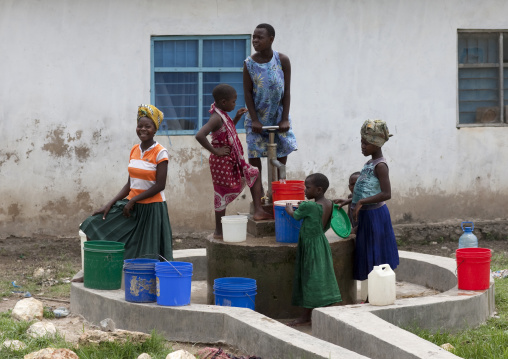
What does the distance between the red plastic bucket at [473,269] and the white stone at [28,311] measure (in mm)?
3391

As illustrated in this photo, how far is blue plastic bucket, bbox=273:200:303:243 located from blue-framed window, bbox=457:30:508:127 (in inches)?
250

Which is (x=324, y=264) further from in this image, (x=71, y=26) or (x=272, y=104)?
(x=71, y=26)

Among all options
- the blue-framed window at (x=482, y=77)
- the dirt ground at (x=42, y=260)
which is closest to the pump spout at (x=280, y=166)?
the dirt ground at (x=42, y=260)

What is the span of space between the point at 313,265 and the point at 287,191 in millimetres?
880

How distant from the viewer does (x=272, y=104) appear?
7.84m

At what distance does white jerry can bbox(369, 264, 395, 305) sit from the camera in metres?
6.45

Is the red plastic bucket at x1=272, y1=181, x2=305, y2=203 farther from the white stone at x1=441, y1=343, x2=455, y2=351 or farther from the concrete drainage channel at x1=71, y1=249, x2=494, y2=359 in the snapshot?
Answer: the white stone at x1=441, y1=343, x2=455, y2=351

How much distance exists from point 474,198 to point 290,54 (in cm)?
340

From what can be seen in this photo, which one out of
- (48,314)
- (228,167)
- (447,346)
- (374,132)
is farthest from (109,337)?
(374,132)

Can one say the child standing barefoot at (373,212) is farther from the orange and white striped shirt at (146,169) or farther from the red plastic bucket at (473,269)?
the orange and white striped shirt at (146,169)

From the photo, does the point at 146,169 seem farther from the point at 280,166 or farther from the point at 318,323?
the point at 318,323

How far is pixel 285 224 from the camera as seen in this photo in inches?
280

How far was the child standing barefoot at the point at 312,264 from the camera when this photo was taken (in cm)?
680

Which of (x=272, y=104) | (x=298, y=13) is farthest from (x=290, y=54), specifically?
(x=272, y=104)
